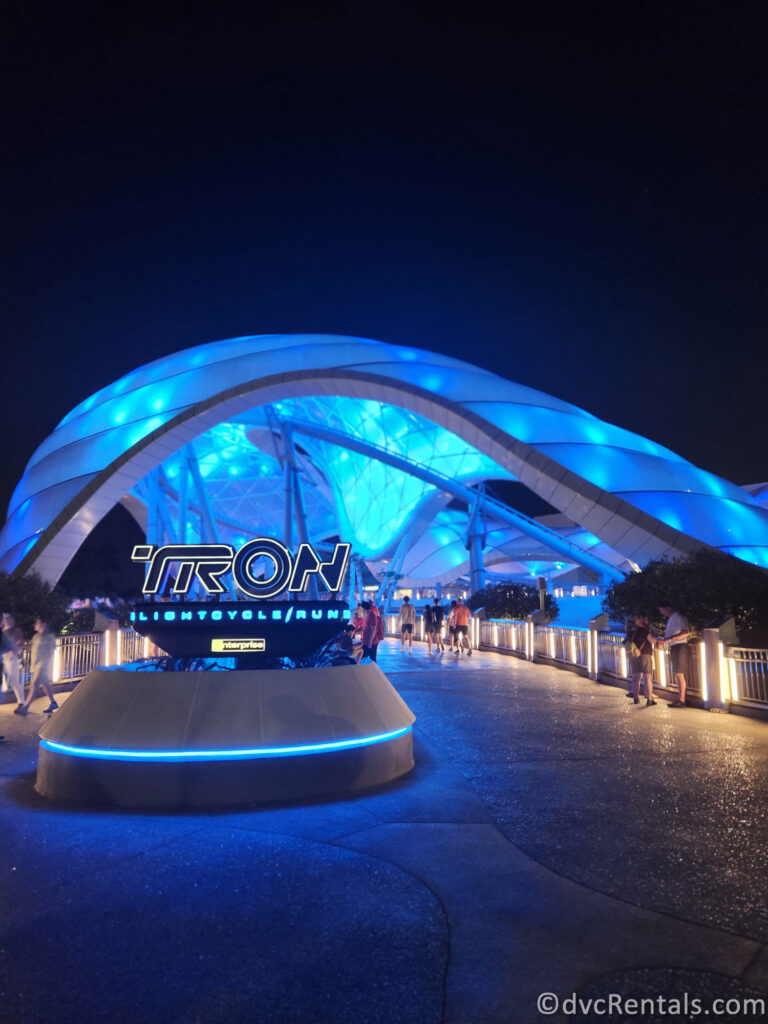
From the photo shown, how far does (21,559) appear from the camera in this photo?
27734mm

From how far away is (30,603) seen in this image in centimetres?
1788

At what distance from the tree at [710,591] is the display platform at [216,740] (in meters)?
9.82

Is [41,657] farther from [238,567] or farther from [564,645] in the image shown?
[564,645]

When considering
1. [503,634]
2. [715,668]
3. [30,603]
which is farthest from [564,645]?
[30,603]

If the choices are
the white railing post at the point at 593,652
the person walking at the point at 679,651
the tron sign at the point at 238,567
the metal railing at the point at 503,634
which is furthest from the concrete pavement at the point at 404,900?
the metal railing at the point at 503,634

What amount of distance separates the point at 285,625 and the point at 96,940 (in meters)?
5.56

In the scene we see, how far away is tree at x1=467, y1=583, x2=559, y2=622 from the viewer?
29.7m

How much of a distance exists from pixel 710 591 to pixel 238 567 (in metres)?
10.7

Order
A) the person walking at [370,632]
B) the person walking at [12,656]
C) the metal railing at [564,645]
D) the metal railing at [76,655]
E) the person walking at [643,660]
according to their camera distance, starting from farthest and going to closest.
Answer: the metal railing at [564,645] < the metal railing at [76,655] < the person walking at [370,632] < the person walking at [12,656] < the person walking at [643,660]

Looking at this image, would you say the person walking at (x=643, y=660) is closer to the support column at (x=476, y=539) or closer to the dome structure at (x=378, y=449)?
the dome structure at (x=378, y=449)

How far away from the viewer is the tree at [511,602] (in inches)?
1169

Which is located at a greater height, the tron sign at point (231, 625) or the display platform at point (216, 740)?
the tron sign at point (231, 625)

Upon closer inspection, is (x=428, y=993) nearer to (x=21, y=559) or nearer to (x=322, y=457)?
(x=21, y=559)

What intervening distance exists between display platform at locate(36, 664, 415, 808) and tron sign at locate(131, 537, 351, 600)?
2.34m
